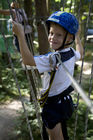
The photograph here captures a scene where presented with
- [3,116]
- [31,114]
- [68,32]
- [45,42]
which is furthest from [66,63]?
[3,116]

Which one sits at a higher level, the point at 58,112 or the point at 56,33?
the point at 56,33

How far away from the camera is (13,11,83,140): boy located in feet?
2.55

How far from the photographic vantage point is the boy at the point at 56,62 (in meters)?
0.78

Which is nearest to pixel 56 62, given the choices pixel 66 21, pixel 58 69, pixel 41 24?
pixel 58 69

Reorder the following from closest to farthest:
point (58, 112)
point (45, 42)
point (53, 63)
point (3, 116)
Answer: point (53, 63) < point (58, 112) < point (45, 42) < point (3, 116)

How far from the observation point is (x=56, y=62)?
0.78m

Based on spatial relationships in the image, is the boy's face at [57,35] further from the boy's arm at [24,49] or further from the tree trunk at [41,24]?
the tree trunk at [41,24]

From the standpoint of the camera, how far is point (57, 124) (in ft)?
2.91

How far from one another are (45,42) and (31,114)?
0.93 meters

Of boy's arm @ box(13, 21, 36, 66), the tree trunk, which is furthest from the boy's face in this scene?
the tree trunk

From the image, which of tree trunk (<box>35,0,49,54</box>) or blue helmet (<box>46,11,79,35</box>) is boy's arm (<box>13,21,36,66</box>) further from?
tree trunk (<box>35,0,49,54</box>)

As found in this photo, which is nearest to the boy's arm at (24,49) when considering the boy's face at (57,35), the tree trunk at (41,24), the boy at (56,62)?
the boy at (56,62)

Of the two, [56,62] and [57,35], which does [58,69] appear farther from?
[57,35]

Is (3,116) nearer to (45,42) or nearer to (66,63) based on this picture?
(45,42)
